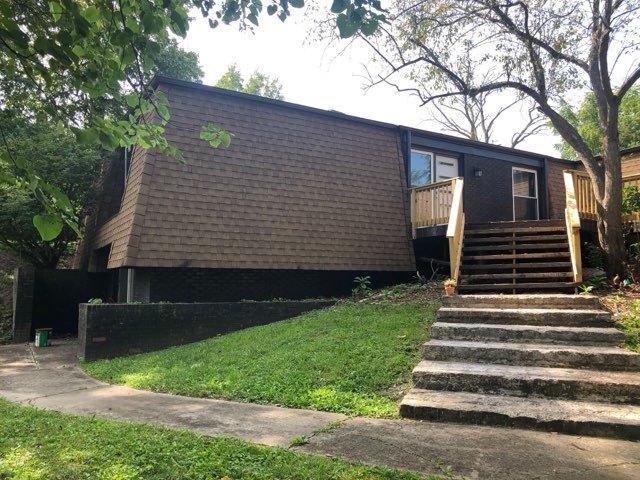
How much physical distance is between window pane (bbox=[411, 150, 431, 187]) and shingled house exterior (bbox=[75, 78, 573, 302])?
1.4 inches

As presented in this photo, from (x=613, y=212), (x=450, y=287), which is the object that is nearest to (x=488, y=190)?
(x=613, y=212)

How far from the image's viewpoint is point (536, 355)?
219 inches

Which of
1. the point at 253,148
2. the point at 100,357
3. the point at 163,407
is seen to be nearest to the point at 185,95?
the point at 253,148

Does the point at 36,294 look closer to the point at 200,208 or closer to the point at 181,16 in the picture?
the point at 200,208

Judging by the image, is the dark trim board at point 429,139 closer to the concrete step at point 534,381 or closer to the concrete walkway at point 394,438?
the concrete walkway at point 394,438

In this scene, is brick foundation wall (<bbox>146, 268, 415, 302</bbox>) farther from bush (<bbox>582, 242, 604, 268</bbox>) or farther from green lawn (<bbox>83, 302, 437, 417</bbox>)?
bush (<bbox>582, 242, 604, 268</bbox>)

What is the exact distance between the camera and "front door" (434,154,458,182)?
1441 cm

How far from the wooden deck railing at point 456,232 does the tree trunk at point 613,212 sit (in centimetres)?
255

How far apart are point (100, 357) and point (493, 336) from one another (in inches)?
262

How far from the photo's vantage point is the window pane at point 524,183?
1602 centimetres

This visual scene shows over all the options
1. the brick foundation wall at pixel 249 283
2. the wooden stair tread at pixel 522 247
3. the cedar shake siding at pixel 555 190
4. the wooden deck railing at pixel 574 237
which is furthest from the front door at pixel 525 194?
the wooden deck railing at pixel 574 237

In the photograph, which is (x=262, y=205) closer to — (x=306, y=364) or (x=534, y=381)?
(x=306, y=364)

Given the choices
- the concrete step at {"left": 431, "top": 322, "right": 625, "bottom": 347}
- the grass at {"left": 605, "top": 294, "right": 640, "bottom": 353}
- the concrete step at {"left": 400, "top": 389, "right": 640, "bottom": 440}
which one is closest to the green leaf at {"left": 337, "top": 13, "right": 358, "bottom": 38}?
the concrete step at {"left": 400, "top": 389, "right": 640, "bottom": 440}

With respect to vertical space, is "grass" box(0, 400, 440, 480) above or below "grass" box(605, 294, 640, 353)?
below
